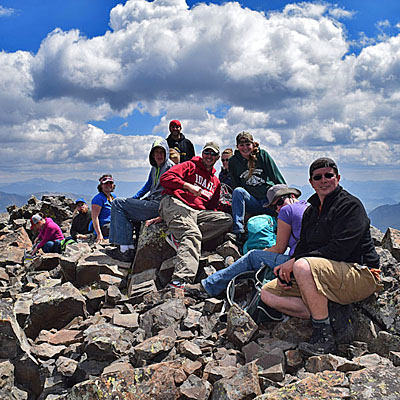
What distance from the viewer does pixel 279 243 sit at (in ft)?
24.9

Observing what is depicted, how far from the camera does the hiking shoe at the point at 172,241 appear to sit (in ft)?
34.1

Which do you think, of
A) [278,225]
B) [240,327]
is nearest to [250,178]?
[278,225]

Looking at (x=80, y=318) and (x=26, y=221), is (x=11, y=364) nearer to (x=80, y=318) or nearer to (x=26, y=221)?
(x=80, y=318)

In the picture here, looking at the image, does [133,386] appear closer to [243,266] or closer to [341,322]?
[243,266]

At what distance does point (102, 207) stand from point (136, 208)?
311cm

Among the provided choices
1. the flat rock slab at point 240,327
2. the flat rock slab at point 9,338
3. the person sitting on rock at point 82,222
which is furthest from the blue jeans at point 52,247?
the flat rock slab at point 240,327

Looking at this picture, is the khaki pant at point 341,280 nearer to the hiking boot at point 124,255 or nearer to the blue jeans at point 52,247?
the hiking boot at point 124,255

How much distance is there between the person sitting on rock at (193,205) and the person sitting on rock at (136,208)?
757 mm

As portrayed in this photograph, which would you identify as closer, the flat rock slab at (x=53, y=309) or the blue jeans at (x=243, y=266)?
the blue jeans at (x=243, y=266)

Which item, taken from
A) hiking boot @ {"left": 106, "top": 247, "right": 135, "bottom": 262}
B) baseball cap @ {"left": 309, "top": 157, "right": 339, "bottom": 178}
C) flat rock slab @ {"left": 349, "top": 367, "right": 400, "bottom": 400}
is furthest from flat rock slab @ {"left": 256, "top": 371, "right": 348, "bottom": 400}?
hiking boot @ {"left": 106, "top": 247, "right": 135, "bottom": 262}

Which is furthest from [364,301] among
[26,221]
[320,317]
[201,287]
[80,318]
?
[26,221]

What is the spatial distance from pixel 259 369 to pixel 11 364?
180 inches

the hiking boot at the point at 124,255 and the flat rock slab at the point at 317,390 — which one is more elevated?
the hiking boot at the point at 124,255

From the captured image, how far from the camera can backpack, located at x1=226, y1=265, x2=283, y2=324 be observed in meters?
7.10
